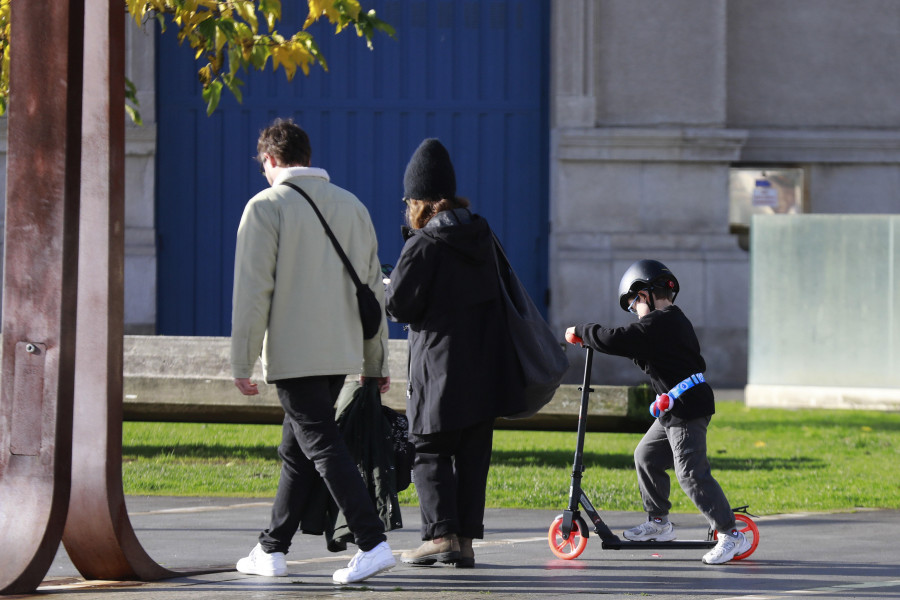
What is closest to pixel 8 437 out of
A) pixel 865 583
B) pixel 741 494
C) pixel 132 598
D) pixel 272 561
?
pixel 132 598

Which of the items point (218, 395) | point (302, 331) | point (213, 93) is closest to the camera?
point (302, 331)

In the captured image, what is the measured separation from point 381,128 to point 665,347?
38.8 feet

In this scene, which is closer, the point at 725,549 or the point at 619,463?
the point at 725,549

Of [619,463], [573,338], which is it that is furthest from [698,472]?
[619,463]

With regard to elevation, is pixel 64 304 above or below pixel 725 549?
above

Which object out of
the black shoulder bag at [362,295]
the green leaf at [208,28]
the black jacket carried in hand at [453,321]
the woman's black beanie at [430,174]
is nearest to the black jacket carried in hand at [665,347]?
the black jacket carried in hand at [453,321]

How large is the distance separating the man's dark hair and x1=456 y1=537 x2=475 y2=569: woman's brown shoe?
1.75m

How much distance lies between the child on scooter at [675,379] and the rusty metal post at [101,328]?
2.02 metres

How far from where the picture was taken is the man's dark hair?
248 inches

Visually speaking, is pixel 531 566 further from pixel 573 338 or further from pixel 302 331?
pixel 302 331

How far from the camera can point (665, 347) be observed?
21.9 ft

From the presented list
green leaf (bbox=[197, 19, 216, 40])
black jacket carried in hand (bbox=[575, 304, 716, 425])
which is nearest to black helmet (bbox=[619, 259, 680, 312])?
black jacket carried in hand (bbox=[575, 304, 716, 425])

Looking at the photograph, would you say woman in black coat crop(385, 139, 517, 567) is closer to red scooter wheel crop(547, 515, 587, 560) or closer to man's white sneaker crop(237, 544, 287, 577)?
red scooter wheel crop(547, 515, 587, 560)

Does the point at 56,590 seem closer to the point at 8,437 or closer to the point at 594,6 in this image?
the point at 8,437
